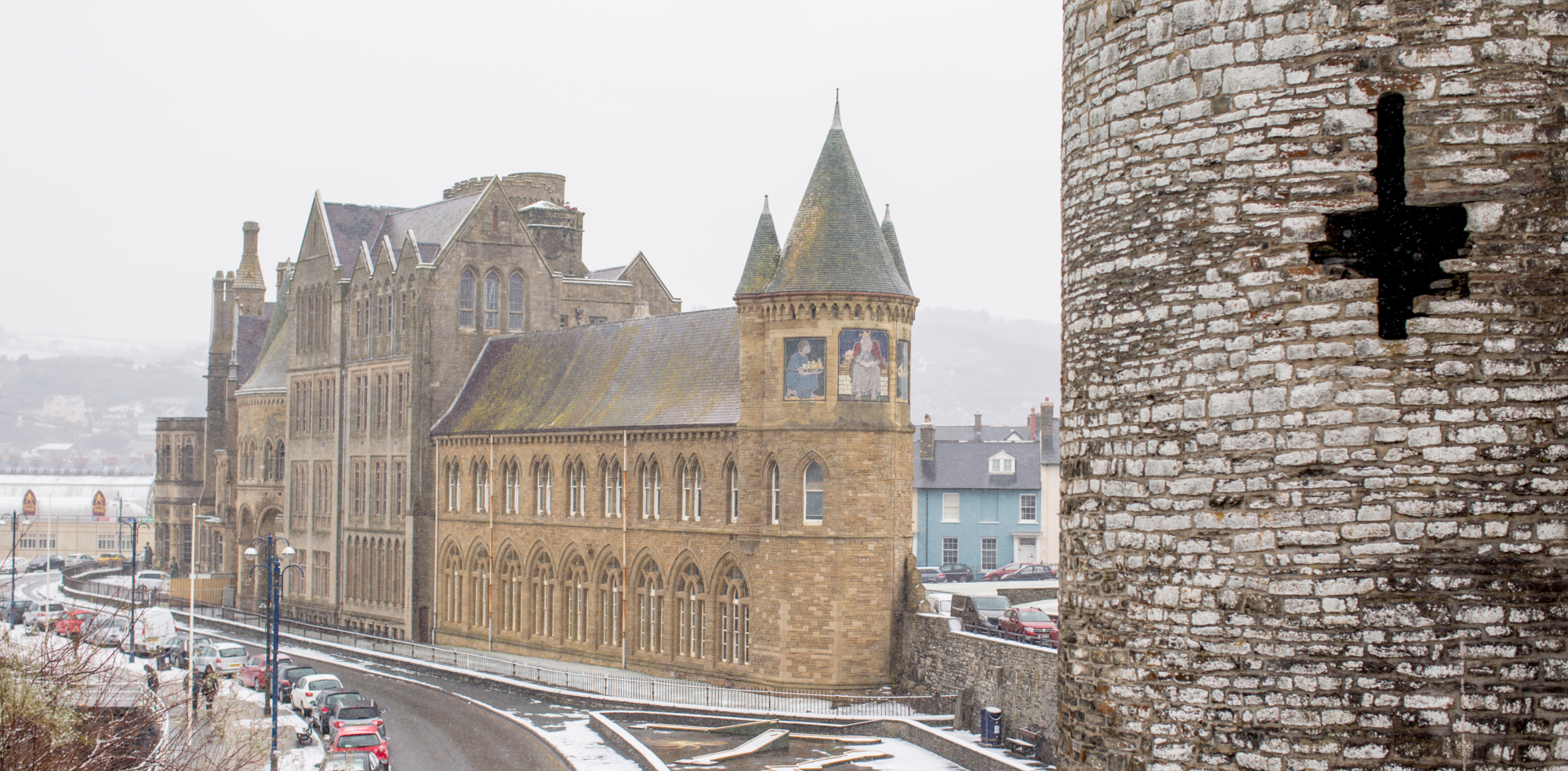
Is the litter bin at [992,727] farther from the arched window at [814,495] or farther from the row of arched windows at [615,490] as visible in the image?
the arched window at [814,495]

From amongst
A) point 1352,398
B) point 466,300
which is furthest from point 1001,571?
point 1352,398

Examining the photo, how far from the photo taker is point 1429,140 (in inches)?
292

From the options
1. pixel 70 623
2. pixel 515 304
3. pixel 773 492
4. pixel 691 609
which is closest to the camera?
pixel 70 623

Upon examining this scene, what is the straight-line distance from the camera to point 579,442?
54062 mm

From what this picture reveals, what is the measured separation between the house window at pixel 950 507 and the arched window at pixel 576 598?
32886 millimetres

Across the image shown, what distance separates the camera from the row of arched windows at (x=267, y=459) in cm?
7725

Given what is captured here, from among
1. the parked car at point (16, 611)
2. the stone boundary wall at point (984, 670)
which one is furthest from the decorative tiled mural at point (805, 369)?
the parked car at point (16, 611)

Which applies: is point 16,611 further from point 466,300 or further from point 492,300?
point 492,300

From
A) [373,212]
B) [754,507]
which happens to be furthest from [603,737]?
[373,212]

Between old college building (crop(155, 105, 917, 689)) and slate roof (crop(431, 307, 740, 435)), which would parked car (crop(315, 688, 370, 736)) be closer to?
old college building (crop(155, 105, 917, 689))

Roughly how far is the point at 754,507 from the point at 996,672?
1055cm

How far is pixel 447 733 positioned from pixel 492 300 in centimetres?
2760

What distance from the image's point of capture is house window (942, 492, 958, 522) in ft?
273

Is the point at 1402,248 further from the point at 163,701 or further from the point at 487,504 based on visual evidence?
the point at 487,504
